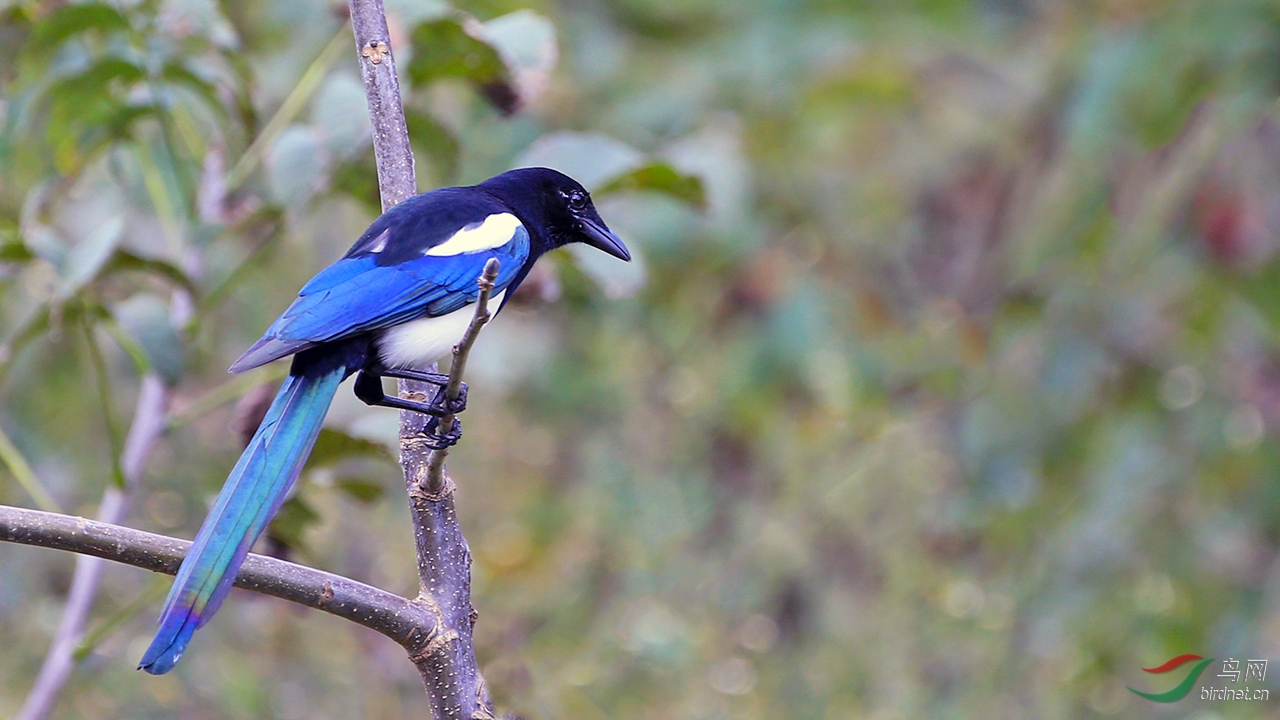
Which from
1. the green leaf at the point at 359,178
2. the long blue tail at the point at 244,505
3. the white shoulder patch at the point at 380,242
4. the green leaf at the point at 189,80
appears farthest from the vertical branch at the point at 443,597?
the green leaf at the point at 189,80

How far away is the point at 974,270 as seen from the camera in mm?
5840

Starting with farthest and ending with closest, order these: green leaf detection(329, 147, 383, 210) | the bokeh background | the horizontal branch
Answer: the bokeh background, green leaf detection(329, 147, 383, 210), the horizontal branch

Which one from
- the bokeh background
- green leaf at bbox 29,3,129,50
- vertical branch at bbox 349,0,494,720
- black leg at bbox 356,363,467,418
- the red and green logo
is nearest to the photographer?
vertical branch at bbox 349,0,494,720

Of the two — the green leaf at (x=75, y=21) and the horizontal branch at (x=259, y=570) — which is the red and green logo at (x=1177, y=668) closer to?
the horizontal branch at (x=259, y=570)

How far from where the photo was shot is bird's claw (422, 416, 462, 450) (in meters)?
1.75

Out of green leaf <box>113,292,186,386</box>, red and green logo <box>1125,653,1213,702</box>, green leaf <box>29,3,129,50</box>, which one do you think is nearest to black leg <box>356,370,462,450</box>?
green leaf <box>113,292,186,386</box>

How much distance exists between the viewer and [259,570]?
5.10 ft

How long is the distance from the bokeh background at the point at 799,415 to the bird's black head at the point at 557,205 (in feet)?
2.17

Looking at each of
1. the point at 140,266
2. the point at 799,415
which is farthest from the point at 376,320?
the point at 799,415

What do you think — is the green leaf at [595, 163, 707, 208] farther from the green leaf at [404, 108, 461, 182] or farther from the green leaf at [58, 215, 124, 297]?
the green leaf at [58, 215, 124, 297]

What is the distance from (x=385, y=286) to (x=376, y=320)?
0.10 metres

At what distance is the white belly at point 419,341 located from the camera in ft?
7.07

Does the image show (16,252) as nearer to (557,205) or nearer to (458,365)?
(458,365)

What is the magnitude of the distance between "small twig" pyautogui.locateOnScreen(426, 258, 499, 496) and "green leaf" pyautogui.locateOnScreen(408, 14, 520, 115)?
80cm
